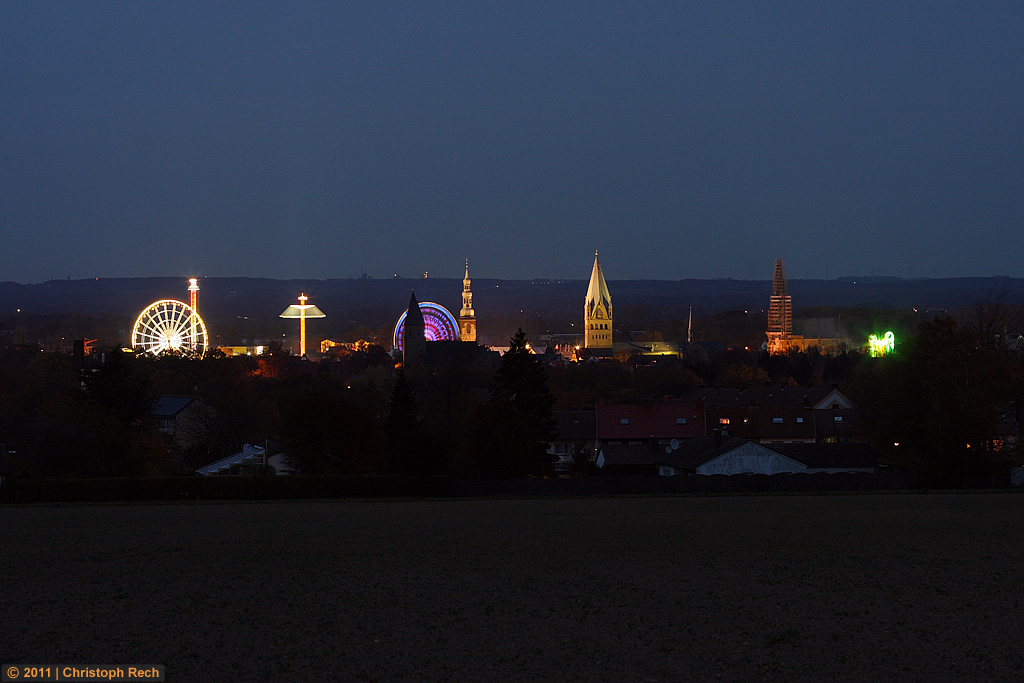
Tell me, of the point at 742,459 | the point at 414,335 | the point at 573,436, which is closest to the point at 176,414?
the point at 573,436

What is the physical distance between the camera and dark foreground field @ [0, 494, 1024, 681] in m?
11.3

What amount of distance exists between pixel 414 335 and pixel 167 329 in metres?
45.5

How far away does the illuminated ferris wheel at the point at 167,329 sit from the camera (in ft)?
394

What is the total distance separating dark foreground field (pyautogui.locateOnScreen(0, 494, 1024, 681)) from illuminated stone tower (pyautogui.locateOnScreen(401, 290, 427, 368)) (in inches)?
5070

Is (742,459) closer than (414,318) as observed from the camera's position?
Yes

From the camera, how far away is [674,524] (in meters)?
23.2

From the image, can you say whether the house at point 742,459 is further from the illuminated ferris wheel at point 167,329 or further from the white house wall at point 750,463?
the illuminated ferris wheel at point 167,329

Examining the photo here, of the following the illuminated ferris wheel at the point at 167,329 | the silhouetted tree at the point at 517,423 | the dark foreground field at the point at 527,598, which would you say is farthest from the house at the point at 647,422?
the illuminated ferris wheel at the point at 167,329

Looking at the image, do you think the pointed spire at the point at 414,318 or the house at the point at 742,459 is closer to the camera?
the house at the point at 742,459

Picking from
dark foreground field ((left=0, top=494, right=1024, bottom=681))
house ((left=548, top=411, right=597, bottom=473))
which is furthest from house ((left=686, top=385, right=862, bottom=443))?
dark foreground field ((left=0, top=494, right=1024, bottom=681))

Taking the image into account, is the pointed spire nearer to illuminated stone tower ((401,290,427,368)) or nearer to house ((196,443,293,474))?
illuminated stone tower ((401,290,427,368))

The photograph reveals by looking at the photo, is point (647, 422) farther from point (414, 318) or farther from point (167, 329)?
point (414, 318)

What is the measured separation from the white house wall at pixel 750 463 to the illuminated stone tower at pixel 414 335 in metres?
108

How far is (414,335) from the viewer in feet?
529
